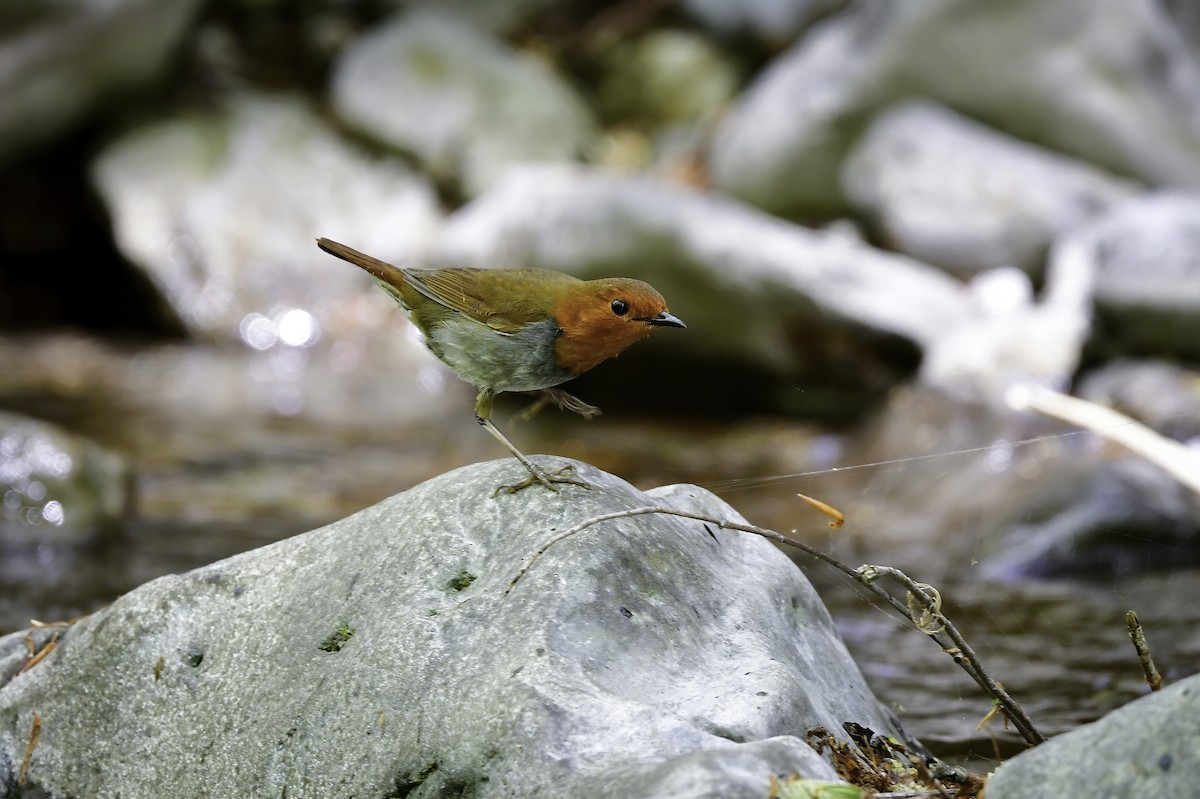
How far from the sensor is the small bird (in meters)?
3.15

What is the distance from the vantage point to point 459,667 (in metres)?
2.48

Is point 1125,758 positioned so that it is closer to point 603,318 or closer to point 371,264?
point 603,318

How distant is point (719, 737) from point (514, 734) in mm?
378

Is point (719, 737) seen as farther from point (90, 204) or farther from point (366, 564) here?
point (90, 204)

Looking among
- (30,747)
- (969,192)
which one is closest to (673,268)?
(969,192)

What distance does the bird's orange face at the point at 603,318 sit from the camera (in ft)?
10.3

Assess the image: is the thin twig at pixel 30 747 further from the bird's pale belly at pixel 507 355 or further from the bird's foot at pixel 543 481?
the bird's pale belly at pixel 507 355

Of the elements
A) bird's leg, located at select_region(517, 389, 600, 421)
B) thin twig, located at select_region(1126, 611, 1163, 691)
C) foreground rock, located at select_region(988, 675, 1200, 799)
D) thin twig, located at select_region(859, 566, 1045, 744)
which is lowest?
bird's leg, located at select_region(517, 389, 600, 421)

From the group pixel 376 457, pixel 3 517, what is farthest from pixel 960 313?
pixel 3 517

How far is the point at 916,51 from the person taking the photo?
10977 mm

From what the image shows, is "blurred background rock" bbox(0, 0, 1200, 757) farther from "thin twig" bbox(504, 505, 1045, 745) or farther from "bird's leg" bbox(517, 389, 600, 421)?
"thin twig" bbox(504, 505, 1045, 745)

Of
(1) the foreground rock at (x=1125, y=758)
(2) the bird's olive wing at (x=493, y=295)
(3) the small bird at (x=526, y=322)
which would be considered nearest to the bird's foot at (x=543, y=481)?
(3) the small bird at (x=526, y=322)

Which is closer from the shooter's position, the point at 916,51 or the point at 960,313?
the point at 960,313

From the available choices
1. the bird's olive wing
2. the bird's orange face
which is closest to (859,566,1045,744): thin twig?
the bird's orange face
